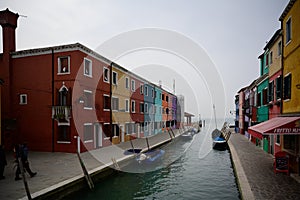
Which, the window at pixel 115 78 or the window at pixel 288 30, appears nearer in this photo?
the window at pixel 288 30

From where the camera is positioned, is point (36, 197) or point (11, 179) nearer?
point (36, 197)

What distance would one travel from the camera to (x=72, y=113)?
686 inches

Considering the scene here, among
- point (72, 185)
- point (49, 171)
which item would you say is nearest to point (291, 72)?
point (72, 185)

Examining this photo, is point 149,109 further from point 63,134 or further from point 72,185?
point 72,185

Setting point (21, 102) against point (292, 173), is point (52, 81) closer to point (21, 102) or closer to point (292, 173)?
point (21, 102)

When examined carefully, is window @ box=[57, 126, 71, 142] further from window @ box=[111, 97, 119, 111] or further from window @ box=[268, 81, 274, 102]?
window @ box=[268, 81, 274, 102]

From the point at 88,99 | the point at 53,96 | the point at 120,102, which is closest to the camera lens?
the point at 53,96

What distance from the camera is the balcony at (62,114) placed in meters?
17.2

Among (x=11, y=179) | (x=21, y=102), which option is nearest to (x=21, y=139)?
(x=21, y=102)

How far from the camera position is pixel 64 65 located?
18.2m

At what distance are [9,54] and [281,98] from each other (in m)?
21.1

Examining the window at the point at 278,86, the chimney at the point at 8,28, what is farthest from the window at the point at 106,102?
the window at the point at 278,86

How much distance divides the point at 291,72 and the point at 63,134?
1618cm

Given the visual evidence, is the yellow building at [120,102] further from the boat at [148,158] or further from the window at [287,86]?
the window at [287,86]
